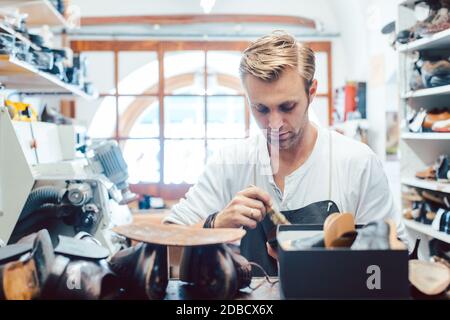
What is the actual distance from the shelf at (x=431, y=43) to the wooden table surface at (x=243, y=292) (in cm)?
166

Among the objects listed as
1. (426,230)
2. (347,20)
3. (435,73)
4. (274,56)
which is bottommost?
(426,230)

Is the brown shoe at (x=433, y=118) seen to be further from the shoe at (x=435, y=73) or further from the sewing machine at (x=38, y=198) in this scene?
the sewing machine at (x=38, y=198)

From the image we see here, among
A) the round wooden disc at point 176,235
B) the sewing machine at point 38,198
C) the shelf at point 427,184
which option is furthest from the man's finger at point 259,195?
the shelf at point 427,184

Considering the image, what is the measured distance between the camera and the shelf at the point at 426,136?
2.04m

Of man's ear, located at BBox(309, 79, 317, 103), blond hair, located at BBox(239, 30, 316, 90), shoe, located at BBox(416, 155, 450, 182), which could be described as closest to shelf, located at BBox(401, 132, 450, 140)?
shoe, located at BBox(416, 155, 450, 182)

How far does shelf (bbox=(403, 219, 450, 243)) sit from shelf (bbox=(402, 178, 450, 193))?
0.18 m

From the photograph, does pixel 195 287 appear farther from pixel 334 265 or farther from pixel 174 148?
pixel 174 148

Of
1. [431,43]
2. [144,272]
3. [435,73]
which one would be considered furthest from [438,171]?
[144,272]

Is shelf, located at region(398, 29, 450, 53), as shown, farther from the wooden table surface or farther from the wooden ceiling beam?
the wooden table surface

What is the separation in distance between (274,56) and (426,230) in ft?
5.36

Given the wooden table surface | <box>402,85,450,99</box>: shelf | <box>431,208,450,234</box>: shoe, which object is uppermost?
<box>402,85,450,99</box>: shelf

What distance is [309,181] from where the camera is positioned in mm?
997

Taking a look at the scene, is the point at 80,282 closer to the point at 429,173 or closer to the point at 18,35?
the point at 18,35

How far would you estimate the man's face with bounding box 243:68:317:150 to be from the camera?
90cm
